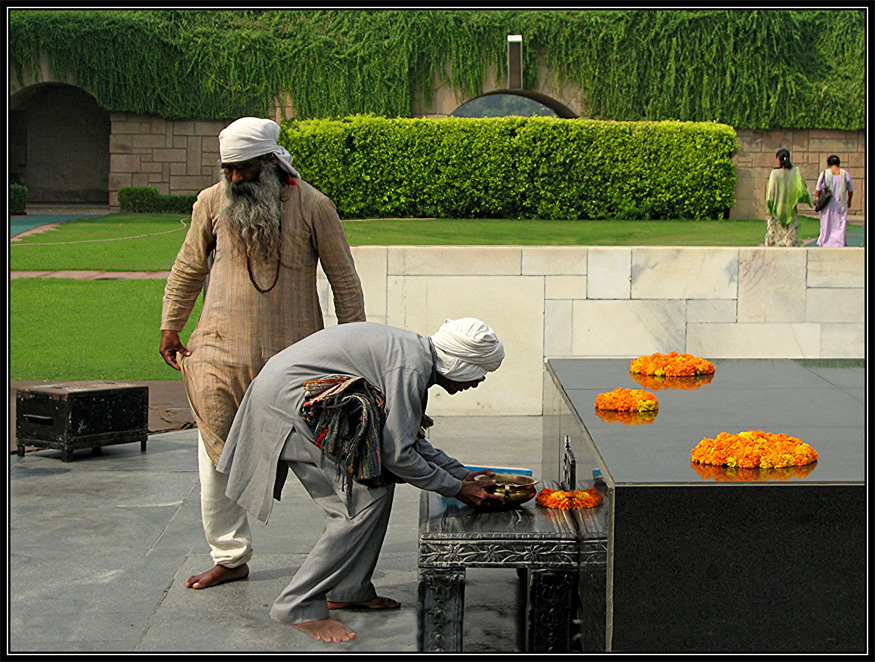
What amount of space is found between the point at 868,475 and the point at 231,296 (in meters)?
2.38

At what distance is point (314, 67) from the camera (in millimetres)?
24703

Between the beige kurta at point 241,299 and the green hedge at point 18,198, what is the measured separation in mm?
20967

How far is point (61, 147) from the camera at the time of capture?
1105 inches

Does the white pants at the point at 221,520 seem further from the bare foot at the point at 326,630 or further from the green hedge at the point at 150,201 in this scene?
the green hedge at the point at 150,201

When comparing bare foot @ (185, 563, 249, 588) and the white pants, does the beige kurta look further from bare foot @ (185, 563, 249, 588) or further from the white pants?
bare foot @ (185, 563, 249, 588)

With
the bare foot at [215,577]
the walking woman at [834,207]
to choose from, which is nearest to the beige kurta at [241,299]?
the bare foot at [215,577]

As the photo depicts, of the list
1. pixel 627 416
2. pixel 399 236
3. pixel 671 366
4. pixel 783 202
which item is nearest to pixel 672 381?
pixel 671 366

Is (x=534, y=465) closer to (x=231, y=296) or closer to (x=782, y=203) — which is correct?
(x=231, y=296)

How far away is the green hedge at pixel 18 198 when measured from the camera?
23.3m

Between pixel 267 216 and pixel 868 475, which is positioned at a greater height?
pixel 267 216

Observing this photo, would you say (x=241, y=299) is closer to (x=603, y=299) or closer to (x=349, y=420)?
(x=349, y=420)

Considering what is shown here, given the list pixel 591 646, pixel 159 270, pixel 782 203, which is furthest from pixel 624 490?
pixel 159 270

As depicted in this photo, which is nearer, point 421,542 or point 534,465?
point 421,542

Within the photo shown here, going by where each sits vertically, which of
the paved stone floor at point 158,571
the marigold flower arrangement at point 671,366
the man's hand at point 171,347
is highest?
the man's hand at point 171,347
